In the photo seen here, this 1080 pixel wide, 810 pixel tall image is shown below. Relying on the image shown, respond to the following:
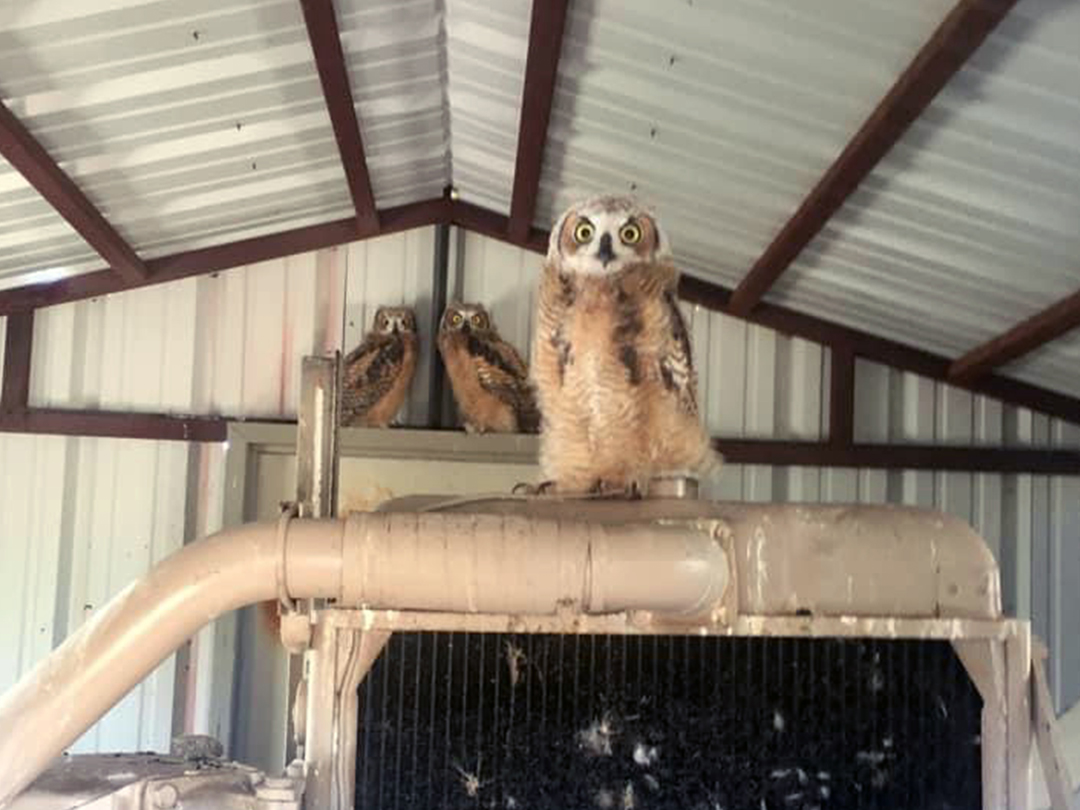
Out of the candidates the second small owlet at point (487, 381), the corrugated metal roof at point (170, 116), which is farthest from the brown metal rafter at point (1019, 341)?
the corrugated metal roof at point (170, 116)

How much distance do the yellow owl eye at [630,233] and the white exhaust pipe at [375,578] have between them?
0.82 m

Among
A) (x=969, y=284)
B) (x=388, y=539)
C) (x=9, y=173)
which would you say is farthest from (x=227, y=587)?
(x=969, y=284)

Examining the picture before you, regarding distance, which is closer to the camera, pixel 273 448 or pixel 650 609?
pixel 650 609

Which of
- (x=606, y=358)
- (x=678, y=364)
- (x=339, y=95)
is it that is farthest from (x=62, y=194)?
(x=678, y=364)

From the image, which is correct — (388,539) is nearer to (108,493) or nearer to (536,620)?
(536,620)

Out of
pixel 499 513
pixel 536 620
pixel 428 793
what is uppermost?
pixel 499 513

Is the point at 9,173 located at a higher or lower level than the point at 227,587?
higher

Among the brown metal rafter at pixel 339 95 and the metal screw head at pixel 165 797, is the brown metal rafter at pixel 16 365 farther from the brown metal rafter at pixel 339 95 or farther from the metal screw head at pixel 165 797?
the metal screw head at pixel 165 797

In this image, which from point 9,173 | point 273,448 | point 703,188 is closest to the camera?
point 9,173

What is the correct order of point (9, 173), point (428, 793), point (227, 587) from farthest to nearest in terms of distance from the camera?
point (9, 173) → point (428, 793) → point (227, 587)

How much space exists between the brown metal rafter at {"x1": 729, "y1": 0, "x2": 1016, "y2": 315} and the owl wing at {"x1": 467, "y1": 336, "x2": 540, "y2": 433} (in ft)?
2.77

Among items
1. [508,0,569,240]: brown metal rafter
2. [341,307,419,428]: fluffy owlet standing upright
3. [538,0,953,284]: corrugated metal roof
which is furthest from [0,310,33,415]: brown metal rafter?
[538,0,953,284]: corrugated metal roof

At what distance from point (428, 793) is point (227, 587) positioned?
376 mm

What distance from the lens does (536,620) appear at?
4.74 ft
